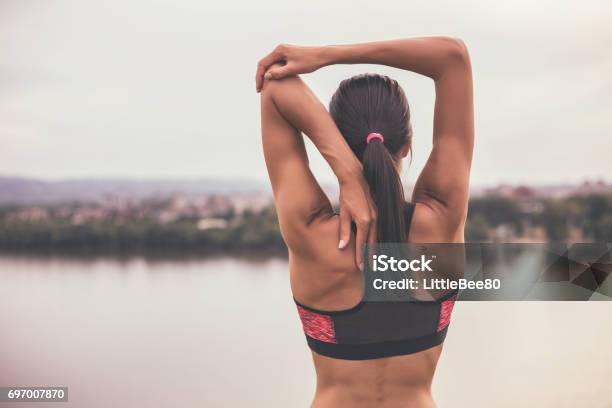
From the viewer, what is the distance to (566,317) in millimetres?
8273

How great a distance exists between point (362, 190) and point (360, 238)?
0.06 meters

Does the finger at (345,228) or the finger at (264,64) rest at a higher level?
the finger at (264,64)

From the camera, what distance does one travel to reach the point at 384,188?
71 cm

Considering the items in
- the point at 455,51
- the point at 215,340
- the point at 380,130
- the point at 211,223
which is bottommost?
the point at 215,340

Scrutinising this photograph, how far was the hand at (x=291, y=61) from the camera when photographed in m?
0.72

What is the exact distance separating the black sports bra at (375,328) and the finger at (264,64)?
10.8 inches

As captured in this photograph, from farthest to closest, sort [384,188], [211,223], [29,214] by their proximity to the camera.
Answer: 1. [29,214]
2. [211,223]
3. [384,188]

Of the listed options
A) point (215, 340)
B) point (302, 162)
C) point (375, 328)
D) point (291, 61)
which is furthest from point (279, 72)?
point (215, 340)

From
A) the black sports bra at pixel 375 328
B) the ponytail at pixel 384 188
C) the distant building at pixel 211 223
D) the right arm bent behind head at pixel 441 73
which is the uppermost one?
the right arm bent behind head at pixel 441 73

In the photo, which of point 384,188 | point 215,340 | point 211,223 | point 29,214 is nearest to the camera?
point 384,188

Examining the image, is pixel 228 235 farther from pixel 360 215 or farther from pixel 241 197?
pixel 360 215

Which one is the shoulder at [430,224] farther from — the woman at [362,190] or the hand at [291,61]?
the hand at [291,61]

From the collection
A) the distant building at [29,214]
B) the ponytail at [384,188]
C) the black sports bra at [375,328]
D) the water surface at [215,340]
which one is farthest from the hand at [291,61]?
the distant building at [29,214]

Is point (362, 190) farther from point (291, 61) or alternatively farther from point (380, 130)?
point (291, 61)
